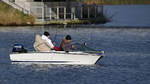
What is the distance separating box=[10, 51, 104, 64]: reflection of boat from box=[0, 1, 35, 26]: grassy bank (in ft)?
109

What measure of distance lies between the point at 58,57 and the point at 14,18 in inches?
1352

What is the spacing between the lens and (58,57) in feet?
113

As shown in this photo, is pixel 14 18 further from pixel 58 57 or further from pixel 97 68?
pixel 97 68

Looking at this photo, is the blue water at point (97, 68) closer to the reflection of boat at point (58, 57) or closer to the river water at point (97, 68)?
the river water at point (97, 68)

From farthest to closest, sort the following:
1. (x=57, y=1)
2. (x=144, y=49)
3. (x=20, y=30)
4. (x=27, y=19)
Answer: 1. (x=57, y=1)
2. (x=27, y=19)
3. (x=20, y=30)
4. (x=144, y=49)

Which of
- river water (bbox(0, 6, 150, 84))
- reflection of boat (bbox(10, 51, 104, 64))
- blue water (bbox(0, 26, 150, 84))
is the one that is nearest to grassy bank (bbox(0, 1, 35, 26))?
river water (bbox(0, 6, 150, 84))

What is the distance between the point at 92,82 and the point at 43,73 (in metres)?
3.44

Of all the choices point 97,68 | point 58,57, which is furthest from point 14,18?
point 97,68

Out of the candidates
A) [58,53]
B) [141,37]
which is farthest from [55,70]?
[141,37]

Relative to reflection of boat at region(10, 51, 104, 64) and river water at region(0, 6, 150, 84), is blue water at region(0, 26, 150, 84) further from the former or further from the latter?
reflection of boat at region(10, 51, 104, 64)

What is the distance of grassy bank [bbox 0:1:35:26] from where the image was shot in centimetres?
6781

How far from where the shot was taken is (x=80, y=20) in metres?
73.1

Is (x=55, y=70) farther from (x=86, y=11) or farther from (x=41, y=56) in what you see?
(x=86, y=11)

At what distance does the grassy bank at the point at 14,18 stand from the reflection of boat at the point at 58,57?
3318cm
